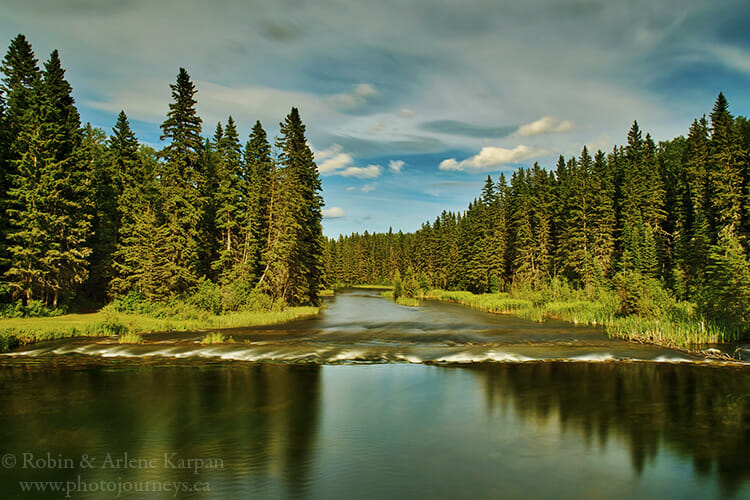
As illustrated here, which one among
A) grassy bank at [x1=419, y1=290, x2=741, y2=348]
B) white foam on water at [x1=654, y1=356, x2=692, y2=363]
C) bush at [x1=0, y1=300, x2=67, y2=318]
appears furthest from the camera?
bush at [x1=0, y1=300, x2=67, y2=318]

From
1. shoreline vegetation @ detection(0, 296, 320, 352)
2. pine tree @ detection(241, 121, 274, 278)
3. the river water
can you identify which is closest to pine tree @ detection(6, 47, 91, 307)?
shoreline vegetation @ detection(0, 296, 320, 352)

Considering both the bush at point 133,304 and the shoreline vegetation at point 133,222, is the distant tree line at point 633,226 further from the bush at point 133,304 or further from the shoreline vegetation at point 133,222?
the bush at point 133,304

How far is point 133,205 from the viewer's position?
40.9 metres

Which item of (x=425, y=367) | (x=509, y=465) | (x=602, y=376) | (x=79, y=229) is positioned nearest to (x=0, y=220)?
(x=79, y=229)

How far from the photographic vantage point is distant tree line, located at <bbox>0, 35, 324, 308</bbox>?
108 ft

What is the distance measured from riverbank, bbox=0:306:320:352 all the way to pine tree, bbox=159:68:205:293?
428 centimetres

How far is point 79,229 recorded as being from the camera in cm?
3578

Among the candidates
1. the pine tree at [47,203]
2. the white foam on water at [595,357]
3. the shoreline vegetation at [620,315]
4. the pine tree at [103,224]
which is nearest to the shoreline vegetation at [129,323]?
the pine tree at [47,203]

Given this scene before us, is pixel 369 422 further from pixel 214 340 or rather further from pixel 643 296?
pixel 643 296

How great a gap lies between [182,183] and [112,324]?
1434 cm

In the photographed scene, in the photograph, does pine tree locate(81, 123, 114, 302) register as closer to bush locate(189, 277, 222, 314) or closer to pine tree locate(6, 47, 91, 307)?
pine tree locate(6, 47, 91, 307)

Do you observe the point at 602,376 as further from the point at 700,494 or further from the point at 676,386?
the point at 700,494

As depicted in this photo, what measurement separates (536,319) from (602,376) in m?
20.3

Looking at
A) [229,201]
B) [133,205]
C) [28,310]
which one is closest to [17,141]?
[133,205]
